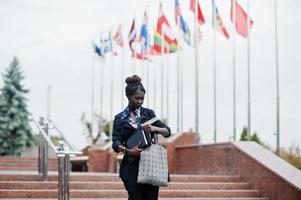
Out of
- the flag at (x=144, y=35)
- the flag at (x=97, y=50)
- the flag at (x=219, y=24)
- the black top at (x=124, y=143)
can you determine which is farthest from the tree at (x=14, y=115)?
the black top at (x=124, y=143)

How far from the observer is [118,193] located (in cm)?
952

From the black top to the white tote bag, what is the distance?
96 millimetres

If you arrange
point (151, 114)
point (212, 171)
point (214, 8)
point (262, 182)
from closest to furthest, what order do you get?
point (151, 114), point (262, 182), point (212, 171), point (214, 8)

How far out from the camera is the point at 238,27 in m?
17.1

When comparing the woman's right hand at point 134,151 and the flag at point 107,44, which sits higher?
the flag at point 107,44

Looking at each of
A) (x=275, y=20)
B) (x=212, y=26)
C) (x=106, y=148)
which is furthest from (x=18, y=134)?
(x=275, y=20)

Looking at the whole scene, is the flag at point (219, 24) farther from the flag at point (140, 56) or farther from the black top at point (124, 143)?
the black top at point (124, 143)

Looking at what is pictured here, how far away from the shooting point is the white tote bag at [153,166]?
4.75 meters

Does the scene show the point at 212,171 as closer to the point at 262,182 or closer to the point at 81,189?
the point at 262,182

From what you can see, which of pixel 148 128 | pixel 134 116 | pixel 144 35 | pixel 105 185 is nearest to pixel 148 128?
pixel 148 128

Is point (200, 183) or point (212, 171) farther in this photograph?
point (212, 171)

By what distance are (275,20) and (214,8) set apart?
7.62ft

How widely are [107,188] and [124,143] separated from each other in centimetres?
489

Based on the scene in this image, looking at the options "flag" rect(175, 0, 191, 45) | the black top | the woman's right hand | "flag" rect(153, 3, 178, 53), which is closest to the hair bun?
the black top
